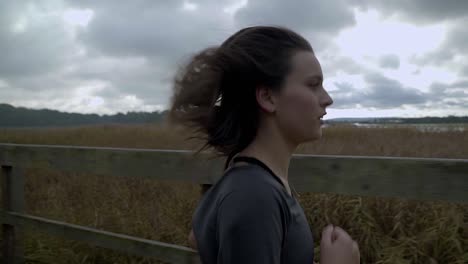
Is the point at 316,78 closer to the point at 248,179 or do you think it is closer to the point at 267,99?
the point at 267,99

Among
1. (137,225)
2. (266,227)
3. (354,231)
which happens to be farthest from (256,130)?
(137,225)

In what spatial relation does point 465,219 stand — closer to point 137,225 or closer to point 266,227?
point 137,225

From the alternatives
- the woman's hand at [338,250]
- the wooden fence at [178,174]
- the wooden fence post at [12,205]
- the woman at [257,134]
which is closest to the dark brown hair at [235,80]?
the woman at [257,134]

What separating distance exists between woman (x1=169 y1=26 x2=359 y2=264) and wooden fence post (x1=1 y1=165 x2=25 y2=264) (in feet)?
11.2

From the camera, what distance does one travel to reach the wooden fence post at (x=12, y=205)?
4047 mm

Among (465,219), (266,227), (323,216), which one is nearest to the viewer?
(266,227)

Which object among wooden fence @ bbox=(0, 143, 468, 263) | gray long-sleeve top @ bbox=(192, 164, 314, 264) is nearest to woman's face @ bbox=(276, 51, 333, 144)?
gray long-sleeve top @ bbox=(192, 164, 314, 264)

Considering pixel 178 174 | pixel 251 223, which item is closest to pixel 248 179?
pixel 251 223

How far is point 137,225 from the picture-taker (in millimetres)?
4355

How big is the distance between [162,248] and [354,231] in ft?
5.49

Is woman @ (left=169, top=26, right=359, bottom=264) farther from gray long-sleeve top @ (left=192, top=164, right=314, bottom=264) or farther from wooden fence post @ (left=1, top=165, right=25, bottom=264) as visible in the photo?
wooden fence post @ (left=1, top=165, right=25, bottom=264)

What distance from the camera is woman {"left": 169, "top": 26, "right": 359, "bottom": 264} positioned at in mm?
833

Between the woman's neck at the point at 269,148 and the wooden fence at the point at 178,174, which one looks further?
the wooden fence at the point at 178,174

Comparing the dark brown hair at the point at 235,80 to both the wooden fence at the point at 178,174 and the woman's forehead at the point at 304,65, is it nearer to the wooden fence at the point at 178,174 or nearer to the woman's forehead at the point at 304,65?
the woman's forehead at the point at 304,65
